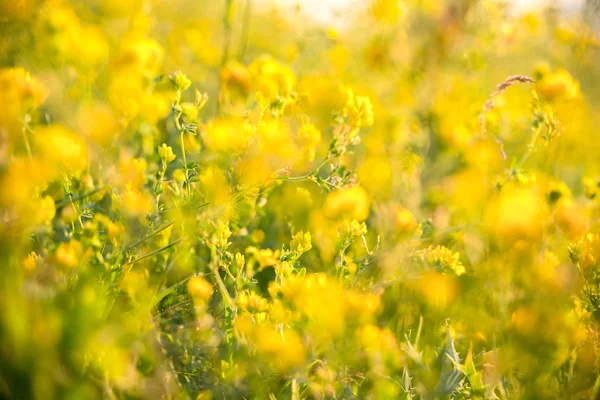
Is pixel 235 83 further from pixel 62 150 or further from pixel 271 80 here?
pixel 62 150

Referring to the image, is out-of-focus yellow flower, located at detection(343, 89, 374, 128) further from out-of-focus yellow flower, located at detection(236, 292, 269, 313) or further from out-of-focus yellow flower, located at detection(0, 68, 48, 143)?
out-of-focus yellow flower, located at detection(0, 68, 48, 143)

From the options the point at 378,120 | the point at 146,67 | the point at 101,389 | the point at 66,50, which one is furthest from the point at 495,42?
the point at 101,389

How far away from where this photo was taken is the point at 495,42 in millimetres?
2238

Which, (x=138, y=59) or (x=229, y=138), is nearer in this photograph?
(x=229, y=138)

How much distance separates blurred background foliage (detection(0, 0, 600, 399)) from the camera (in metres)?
0.68

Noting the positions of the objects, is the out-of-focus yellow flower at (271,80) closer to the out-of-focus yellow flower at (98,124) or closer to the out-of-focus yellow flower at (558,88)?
the out-of-focus yellow flower at (98,124)

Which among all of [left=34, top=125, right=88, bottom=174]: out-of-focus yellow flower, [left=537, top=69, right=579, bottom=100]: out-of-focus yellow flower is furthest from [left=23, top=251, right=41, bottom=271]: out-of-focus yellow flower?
[left=537, top=69, right=579, bottom=100]: out-of-focus yellow flower

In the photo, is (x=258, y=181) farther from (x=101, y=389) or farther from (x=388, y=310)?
(x=388, y=310)

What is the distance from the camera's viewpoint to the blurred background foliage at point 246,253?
2.23 feet

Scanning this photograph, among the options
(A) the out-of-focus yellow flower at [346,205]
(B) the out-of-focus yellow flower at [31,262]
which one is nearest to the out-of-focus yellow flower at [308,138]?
(A) the out-of-focus yellow flower at [346,205]

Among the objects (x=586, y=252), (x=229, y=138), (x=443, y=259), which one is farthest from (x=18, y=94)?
(x=586, y=252)

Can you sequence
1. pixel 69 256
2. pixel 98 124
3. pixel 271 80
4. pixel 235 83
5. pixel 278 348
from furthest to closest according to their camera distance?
pixel 235 83, pixel 271 80, pixel 98 124, pixel 69 256, pixel 278 348

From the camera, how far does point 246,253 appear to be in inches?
39.9

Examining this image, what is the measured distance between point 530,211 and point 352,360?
0.43m
